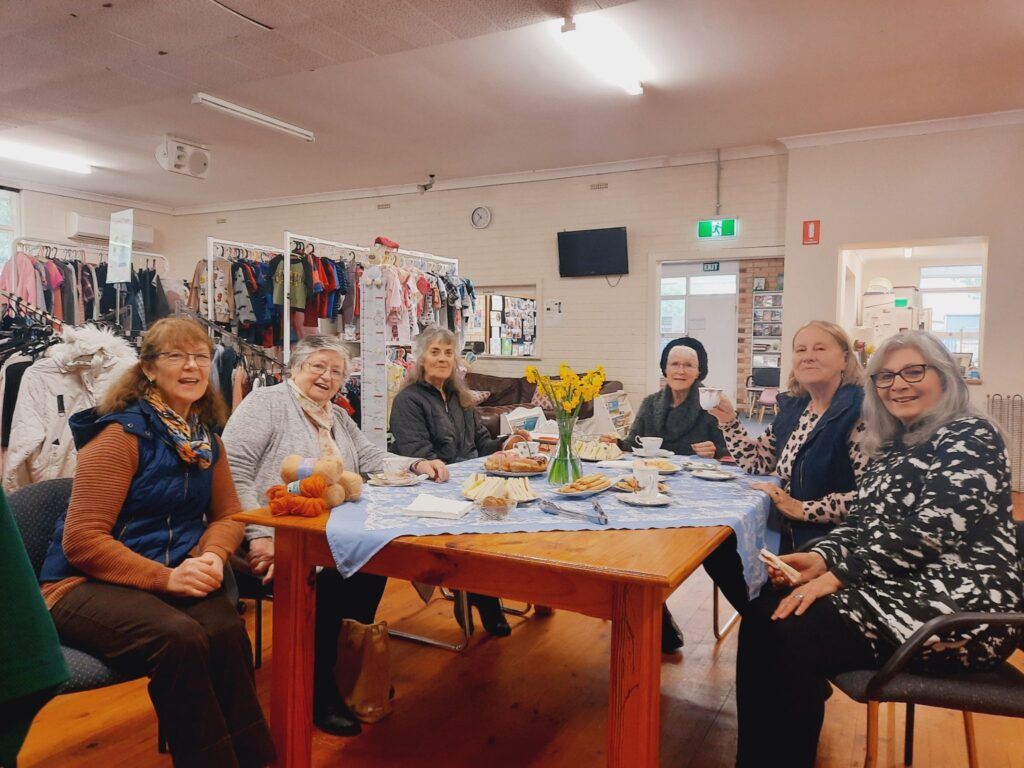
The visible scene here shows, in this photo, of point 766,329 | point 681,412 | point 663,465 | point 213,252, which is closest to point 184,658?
point 663,465

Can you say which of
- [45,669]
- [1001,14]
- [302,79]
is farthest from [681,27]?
[45,669]

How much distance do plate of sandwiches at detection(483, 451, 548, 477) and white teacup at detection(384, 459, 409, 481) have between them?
298 millimetres

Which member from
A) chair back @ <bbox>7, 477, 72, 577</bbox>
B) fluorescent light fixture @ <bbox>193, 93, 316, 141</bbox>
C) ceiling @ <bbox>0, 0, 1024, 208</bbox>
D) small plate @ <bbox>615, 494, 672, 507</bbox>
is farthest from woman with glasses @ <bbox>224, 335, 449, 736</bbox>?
fluorescent light fixture @ <bbox>193, 93, 316, 141</bbox>

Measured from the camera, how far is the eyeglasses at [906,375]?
1.91 metres

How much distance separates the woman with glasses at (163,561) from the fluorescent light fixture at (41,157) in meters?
6.82

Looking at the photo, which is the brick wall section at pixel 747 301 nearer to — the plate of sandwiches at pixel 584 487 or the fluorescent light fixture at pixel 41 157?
the fluorescent light fixture at pixel 41 157

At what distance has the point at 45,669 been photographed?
82 centimetres

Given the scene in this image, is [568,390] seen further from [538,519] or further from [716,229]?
[716,229]

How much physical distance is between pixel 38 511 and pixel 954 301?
14258mm

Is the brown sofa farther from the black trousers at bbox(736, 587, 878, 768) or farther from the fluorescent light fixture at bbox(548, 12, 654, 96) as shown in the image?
the black trousers at bbox(736, 587, 878, 768)

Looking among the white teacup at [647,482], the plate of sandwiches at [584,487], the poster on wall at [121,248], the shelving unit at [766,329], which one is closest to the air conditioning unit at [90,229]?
the poster on wall at [121,248]

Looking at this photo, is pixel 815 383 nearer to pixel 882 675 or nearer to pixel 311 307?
pixel 882 675

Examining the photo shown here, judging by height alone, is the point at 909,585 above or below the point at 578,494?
below

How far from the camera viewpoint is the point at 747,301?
416 inches
